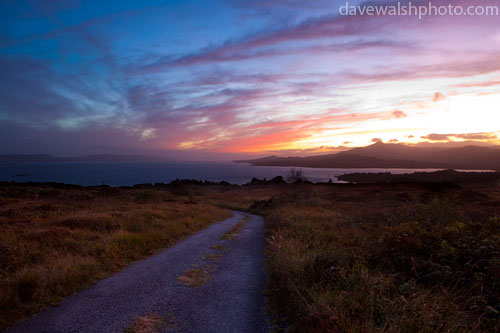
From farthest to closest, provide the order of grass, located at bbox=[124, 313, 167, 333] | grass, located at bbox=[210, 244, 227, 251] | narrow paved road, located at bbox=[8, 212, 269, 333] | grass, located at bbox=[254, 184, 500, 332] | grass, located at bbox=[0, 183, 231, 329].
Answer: grass, located at bbox=[210, 244, 227, 251]
grass, located at bbox=[0, 183, 231, 329]
narrow paved road, located at bbox=[8, 212, 269, 333]
grass, located at bbox=[124, 313, 167, 333]
grass, located at bbox=[254, 184, 500, 332]

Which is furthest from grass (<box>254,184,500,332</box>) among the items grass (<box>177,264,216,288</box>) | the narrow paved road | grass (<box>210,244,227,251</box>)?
grass (<box>210,244,227,251</box>)

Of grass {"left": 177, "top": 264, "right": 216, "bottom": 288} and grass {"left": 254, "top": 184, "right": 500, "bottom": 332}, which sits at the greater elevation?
grass {"left": 254, "top": 184, "right": 500, "bottom": 332}

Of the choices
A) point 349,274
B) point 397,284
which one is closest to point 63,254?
point 349,274

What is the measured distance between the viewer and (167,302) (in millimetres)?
6078

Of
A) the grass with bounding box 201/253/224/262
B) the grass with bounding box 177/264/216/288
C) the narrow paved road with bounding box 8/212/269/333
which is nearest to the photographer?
the narrow paved road with bounding box 8/212/269/333

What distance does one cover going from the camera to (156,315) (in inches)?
214

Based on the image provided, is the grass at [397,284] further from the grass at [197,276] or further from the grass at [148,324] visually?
the grass at [148,324]

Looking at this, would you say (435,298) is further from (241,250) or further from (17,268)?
(17,268)

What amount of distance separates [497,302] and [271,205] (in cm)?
3782

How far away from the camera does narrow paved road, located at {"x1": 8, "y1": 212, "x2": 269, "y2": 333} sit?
16.6ft

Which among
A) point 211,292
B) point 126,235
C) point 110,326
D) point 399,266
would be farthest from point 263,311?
point 126,235

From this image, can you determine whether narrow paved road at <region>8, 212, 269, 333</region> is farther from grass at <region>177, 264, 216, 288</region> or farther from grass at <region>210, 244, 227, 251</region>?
grass at <region>210, 244, 227, 251</region>

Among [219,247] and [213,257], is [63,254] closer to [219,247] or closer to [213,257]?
[213,257]

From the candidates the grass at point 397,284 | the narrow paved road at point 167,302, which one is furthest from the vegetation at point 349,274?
the narrow paved road at point 167,302
